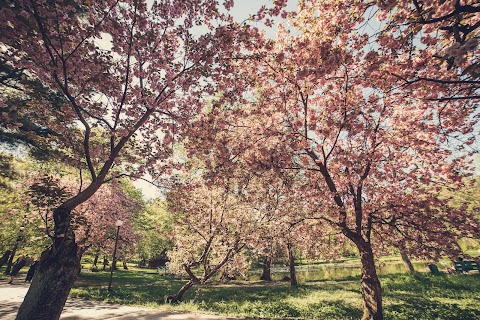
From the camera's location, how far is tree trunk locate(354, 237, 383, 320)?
8531mm

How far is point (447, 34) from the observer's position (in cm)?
536

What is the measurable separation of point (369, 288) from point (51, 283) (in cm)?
989

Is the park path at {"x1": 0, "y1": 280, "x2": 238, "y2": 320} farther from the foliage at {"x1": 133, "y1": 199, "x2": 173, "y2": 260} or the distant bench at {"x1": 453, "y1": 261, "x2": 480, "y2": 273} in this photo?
the distant bench at {"x1": 453, "y1": 261, "x2": 480, "y2": 273}

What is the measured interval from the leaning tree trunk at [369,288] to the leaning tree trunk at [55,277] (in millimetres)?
9092

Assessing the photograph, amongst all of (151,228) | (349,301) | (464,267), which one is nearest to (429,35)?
(349,301)

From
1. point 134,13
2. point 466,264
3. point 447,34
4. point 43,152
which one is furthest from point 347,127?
point 466,264

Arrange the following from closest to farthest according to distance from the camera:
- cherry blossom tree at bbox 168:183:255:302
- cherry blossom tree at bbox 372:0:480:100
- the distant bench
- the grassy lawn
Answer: cherry blossom tree at bbox 372:0:480:100 → the grassy lawn → cherry blossom tree at bbox 168:183:255:302 → the distant bench

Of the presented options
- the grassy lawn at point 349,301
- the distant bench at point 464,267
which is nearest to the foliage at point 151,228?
the grassy lawn at point 349,301

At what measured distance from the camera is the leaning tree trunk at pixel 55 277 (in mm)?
5539

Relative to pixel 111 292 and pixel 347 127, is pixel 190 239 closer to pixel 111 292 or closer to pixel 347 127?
pixel 111 292

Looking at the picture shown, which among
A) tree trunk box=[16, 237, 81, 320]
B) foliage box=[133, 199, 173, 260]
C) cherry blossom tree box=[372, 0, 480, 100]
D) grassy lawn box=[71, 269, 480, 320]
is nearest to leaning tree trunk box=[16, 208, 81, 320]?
tree trunk box=[16, 237, 81, 320]

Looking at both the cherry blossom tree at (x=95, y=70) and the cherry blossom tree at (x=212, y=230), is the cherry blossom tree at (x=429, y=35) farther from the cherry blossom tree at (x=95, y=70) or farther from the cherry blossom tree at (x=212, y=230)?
the cherry blossom tree at (x=212, y=230)

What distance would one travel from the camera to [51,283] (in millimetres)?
5785

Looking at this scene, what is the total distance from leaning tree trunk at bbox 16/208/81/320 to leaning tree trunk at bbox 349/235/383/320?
29.8 ft
